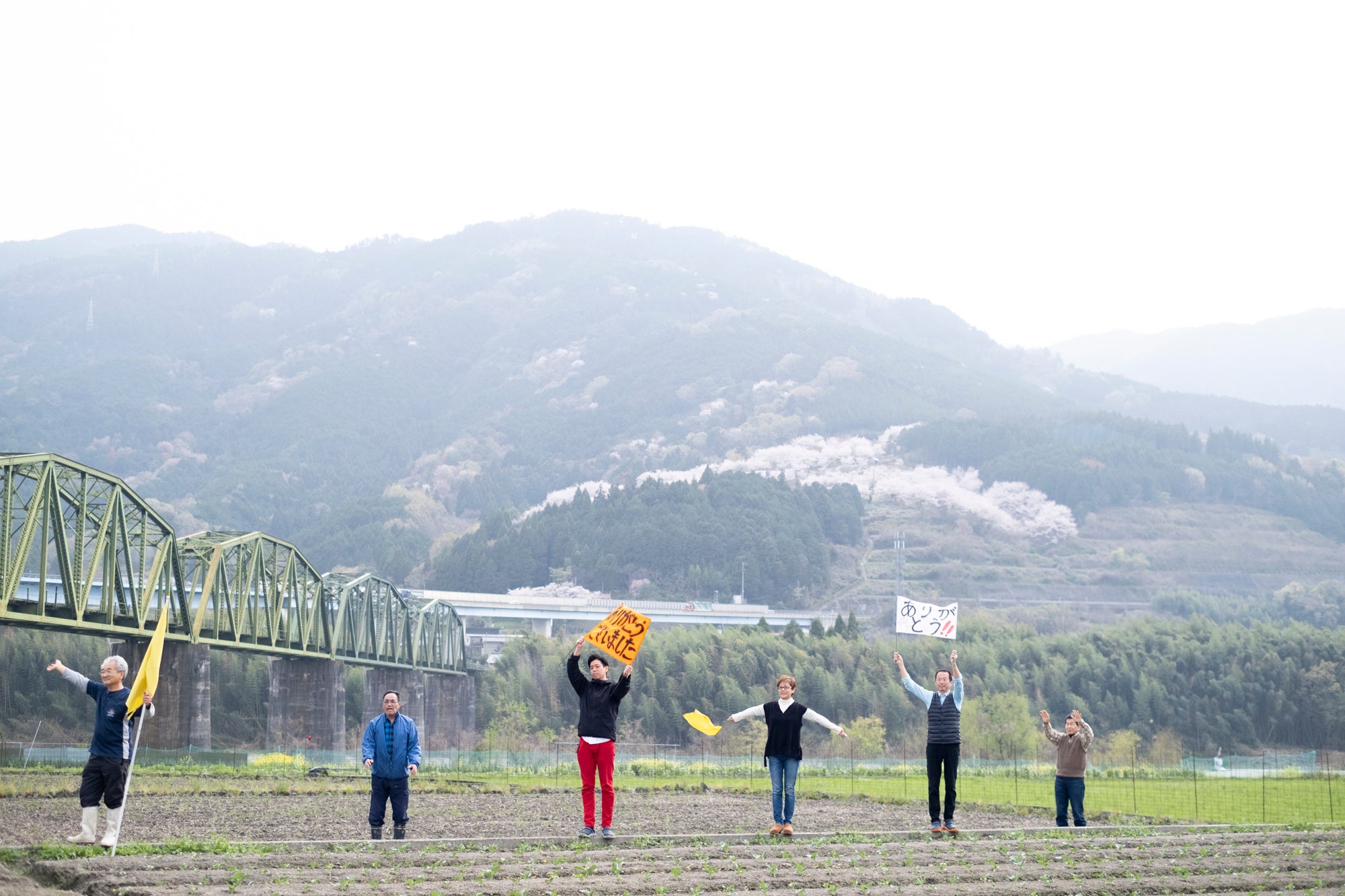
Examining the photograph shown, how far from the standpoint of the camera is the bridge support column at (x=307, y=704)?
68.8 m

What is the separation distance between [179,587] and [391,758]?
45504 millimetres

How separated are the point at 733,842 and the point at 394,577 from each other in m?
183

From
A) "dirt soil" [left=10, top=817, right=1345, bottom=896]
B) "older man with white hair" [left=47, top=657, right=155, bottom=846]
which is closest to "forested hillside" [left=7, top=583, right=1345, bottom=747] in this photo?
"dirt soil" [left=10, top=817, right=1345, bottom=896]

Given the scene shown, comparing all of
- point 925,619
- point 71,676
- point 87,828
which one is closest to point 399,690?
point 925,619

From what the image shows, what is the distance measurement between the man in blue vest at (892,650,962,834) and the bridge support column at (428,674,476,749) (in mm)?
80478

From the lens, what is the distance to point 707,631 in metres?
120

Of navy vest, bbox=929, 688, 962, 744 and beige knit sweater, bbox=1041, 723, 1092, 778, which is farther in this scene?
beige knit sweater, bbox=1041, 723, 1092, 778

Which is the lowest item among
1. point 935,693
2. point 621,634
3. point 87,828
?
point 87,828

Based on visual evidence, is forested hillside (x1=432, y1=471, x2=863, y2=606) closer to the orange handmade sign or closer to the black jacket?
the orange handmade sign

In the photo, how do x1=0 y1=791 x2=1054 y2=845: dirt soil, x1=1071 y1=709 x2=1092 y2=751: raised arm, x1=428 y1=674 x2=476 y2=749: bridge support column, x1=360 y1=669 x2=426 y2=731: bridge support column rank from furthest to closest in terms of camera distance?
1. x1=428 y1=674 x2=476 y2=749: bridge support column
2. x1=360 y1=669 x2=426 y2=731: bridge support column
3. x1=0 y1=791 x2=1054 y2=845: dirt soil
4. x1=1071 y1=709 x2=1092 y2=751: raised arm

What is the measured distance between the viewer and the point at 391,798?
59.6 ft

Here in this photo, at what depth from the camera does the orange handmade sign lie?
63.2 feet

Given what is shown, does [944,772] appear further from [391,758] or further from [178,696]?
[178,696]

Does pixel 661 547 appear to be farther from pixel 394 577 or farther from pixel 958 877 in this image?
pixel 958 877
